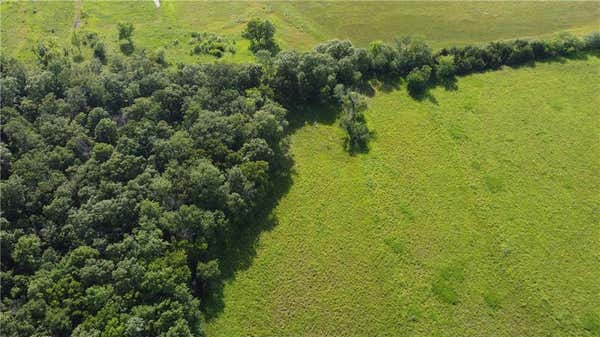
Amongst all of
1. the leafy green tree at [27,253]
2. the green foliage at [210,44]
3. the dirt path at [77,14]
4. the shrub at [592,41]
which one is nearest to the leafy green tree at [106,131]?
the leafy green tree at [27,253]

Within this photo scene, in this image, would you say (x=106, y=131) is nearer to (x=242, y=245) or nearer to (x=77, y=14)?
(x=242, y=245)

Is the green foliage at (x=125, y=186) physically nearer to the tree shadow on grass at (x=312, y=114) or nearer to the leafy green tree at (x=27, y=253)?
the leafy green tree at (x=27, y=253)

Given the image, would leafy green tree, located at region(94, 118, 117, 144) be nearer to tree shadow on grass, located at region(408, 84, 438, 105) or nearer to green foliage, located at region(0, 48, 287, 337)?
green foliage, located at region(0, 48, 287, 337)

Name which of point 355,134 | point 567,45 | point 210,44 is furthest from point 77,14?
point 567,45

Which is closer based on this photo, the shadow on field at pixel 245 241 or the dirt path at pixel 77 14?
the shadow on field at pixel 245 241

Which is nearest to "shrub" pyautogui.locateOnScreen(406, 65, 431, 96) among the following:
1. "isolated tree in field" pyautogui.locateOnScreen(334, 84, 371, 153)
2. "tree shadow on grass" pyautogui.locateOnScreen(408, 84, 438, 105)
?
"tree shadow on grass" pyautogui.locateOnScreen(408, 84, 438, 105)

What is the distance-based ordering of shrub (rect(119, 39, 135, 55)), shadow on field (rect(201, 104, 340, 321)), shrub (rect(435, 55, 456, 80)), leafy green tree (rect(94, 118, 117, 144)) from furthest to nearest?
shrub (rect(119, 39, 135, 55)), shrub (rect(435, 55, 456, 80)), leafy green tree (rect(94, 118, 117, 144)), shadow on field (rect(201, 104, 340, 321))
